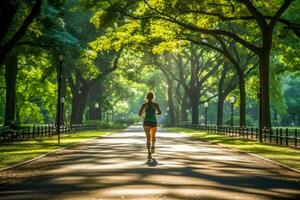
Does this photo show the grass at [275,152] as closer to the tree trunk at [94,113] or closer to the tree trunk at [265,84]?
the tree trunk at [265,84]

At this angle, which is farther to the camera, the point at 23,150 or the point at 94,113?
the point at 94,113

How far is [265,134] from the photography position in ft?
112

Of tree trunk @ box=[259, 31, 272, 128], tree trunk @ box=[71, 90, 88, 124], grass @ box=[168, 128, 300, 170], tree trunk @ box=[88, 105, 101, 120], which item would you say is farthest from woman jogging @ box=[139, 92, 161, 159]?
tree trunk @ box=[88, 105, 101, 120]

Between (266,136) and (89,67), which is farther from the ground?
(89,67)

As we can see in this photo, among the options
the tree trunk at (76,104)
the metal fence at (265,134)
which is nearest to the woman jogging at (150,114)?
the metal fence at (265,134)

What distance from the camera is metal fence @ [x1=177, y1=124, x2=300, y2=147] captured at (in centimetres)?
2988

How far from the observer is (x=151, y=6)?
122ft

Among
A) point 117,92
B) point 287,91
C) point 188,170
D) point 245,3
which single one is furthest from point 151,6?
point 287,91

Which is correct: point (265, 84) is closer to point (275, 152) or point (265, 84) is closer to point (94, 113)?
point (275, 152)

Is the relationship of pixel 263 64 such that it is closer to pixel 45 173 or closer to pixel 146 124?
pixel 146 124

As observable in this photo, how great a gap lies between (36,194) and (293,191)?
465cm

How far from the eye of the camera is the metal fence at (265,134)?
98.0 feet

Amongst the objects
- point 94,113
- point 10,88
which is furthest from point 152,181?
point 94,113

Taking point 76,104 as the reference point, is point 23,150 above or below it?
below
